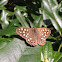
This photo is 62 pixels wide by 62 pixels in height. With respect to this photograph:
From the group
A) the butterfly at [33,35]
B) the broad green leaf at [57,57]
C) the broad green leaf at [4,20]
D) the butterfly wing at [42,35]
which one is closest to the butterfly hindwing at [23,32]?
the butterfly at [33,35]

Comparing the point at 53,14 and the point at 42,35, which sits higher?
the point at 53,14

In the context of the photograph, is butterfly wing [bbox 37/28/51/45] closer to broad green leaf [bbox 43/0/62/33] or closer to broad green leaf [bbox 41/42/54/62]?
broad green leaf [bbox 41/42/54/62]

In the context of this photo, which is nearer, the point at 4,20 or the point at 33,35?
the point at 33,35

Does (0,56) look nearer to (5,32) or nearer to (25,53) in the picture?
(25,53)

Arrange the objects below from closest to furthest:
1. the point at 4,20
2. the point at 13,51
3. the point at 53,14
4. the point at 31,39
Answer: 1. the point at 13,51
2. the point at 31,39
3. the point at 53,14
4. the point at 4,20

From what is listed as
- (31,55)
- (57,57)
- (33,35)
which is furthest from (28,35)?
(57,57)

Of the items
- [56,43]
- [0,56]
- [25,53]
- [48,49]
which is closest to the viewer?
[0,56]

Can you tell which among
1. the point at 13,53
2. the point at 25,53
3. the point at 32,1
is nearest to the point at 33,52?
the point at 25,53

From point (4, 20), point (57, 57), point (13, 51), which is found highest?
point (4, 20)

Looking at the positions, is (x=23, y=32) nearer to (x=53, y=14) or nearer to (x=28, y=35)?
(x=28, y=35)
